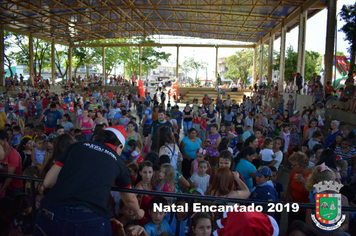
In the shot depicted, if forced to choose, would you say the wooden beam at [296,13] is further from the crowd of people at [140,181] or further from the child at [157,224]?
the child at [157,224]

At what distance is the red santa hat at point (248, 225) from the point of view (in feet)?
6.66

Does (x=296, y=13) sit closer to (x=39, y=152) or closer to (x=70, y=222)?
(x=39, y=152)

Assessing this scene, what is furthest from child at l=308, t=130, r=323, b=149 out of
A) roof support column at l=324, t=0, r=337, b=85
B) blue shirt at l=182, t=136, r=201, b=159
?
roof support column at l=324, t=0, r=337, b=85

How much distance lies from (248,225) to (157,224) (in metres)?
1.42

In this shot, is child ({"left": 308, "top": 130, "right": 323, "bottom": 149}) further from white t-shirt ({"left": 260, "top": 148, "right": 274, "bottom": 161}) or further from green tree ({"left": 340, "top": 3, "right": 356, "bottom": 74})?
green tree ({"left": 340, "top": 3, "right": 356, "bottom": 74})

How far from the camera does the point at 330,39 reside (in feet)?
46.1

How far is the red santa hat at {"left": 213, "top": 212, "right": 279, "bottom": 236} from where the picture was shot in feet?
6.66

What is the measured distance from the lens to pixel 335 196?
9.39ft

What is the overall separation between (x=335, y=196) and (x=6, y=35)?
3778 centimetres

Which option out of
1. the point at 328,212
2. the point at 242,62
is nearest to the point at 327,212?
the point at 328,212

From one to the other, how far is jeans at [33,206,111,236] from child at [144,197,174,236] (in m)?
1.10

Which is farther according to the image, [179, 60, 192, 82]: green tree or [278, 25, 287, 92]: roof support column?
[179, 60, 192, 82]: green tree

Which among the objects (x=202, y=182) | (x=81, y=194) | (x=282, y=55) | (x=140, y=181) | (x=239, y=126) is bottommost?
(x=202, y=182)

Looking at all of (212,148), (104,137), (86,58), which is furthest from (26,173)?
(86,58)
